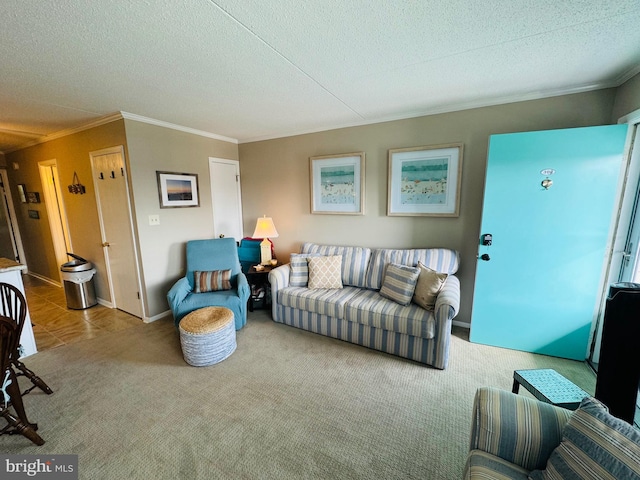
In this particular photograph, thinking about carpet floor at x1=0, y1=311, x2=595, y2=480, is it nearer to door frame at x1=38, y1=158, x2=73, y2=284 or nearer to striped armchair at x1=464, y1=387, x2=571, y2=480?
striped armchair at x1=464, y1=387, x2=571, y2=480

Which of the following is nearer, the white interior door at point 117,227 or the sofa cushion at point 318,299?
the sofa cushion at point 318,299

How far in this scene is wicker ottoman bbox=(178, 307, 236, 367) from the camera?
2.28 m

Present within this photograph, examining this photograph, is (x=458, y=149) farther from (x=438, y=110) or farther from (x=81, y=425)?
(x=81, y=425)

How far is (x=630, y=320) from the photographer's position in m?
1.33

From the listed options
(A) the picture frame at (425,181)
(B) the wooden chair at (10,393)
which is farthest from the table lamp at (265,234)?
(B) the wooden chair at (10,393)

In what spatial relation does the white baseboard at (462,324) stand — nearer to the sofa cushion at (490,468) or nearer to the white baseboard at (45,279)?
the sofa cushion at (490,468)

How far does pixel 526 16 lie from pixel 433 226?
1921 millimetres

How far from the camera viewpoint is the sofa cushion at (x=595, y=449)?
816mm

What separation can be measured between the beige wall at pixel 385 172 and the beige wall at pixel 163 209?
0.75 m

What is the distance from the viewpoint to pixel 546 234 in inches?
91.7

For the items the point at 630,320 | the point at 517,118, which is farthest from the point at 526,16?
the point at 630,320

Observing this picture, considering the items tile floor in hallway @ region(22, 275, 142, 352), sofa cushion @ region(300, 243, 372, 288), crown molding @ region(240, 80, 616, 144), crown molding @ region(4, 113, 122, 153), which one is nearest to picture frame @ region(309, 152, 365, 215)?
crown molding @ region(240, 80, 616, 144)

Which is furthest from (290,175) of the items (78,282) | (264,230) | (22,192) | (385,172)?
(22,192)

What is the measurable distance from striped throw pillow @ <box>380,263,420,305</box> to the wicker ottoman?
5.23ft
